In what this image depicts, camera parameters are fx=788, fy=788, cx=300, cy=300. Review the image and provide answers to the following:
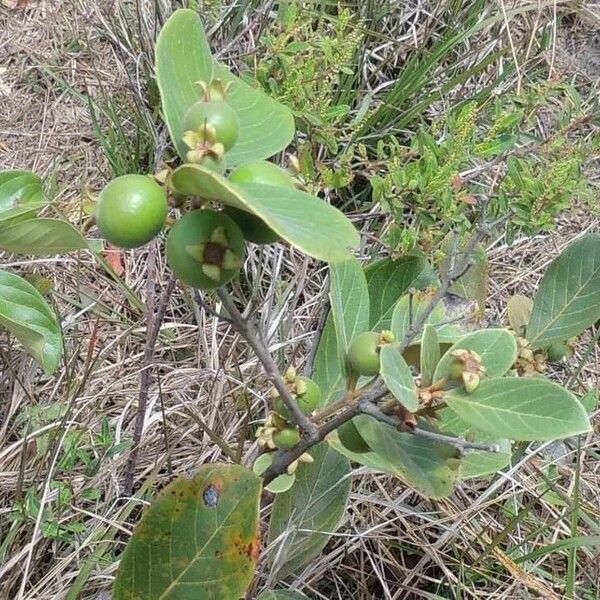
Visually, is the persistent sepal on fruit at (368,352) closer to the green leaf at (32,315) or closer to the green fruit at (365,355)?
the green fruit at (365,355)

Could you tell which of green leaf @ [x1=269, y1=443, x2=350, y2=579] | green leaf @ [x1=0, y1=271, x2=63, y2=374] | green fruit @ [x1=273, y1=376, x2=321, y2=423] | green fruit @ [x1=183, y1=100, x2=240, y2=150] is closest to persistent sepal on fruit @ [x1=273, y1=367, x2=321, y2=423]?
green fruit @ [x1=273, y1=376, x2=321, y2=423]

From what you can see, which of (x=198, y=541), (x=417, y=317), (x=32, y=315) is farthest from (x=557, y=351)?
(x=32, y=315)

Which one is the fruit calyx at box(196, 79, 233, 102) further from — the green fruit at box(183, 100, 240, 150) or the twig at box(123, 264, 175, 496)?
the twig at box(123, 264, 175, 496)

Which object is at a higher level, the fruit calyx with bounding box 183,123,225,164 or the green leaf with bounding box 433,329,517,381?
the fruit calyx with bounding box 183,123,225,164

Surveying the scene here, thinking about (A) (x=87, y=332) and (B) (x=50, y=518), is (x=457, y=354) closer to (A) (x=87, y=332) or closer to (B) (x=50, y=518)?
(B) (x=50, y=518)

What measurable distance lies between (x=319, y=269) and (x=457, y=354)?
3.57 feet

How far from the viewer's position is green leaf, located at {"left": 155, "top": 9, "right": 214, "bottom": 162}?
67 centimetres

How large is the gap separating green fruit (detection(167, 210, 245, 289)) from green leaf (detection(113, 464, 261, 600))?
34 centimetres

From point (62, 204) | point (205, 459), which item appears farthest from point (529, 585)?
point (62, 204)

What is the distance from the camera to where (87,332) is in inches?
66.2

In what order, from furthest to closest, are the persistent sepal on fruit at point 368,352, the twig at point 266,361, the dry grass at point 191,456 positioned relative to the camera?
the dry grass at point 191,456
the persistent sepal on fruit at point 368,352
the twig at point 266,361

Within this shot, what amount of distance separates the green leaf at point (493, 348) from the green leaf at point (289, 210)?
1.00 feet

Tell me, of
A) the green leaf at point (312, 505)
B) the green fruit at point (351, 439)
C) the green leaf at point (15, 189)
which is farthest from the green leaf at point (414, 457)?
the green leaf at point (15, 189)

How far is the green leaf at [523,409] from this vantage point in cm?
70
